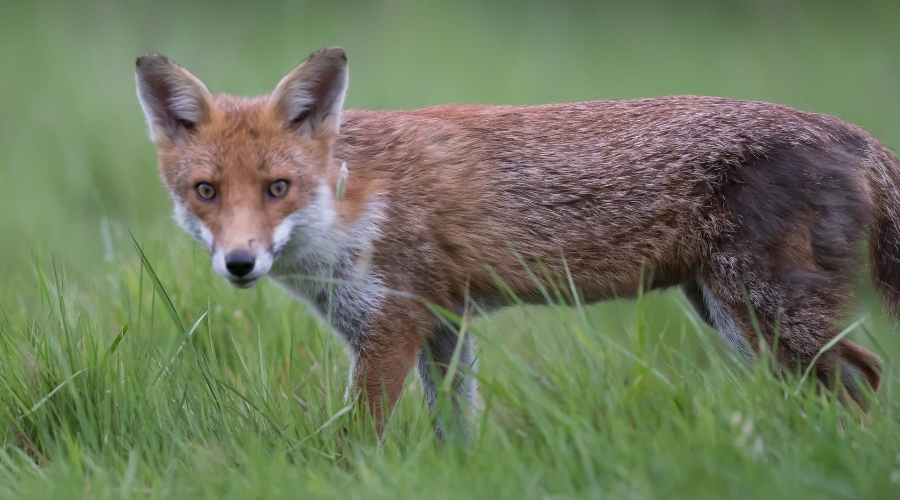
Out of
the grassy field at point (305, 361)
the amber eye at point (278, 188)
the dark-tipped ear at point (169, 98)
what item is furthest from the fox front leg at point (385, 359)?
the dark-tipped ear at point (169, 98)

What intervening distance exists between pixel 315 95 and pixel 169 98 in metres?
0.76

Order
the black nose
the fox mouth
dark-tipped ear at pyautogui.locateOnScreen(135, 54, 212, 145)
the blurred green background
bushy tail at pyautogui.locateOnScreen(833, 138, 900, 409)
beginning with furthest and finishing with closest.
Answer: the blurred green background → bushy tail at pyautogui.locateOnScreen(833, 138, 900, 409) → dark-tipped ear at pyautogui.locateOnScreen(135, 54, 212, 145) → the fox mouth → the black nose

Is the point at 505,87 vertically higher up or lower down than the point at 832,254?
lower down

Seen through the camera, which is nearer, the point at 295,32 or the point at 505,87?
the point at 505,87

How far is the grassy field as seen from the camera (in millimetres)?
2982

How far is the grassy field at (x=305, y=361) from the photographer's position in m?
2.98

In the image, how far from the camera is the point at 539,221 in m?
4.69

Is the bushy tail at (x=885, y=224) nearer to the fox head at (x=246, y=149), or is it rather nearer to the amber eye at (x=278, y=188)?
the fox head at (x=246, y=149)

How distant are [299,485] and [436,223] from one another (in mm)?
1893

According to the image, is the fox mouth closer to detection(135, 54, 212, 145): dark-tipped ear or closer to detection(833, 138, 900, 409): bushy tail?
detection(135, 54, 212, 145): dark-tipped ear

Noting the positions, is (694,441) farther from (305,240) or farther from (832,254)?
(305,240)

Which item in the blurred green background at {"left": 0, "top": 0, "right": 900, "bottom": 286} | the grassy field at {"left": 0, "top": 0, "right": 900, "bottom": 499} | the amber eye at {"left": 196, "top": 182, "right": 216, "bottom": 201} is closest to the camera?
the grassy field at {"left": 0, "top": 0, "right": 900, "bottom": 499}

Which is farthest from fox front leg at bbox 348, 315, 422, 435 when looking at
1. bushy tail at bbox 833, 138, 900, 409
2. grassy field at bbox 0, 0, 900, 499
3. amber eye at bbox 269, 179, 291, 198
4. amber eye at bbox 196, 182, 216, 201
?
bushy tail at bbox 833, 138, 900, 409

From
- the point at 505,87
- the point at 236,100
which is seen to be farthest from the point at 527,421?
the point at 505,87
